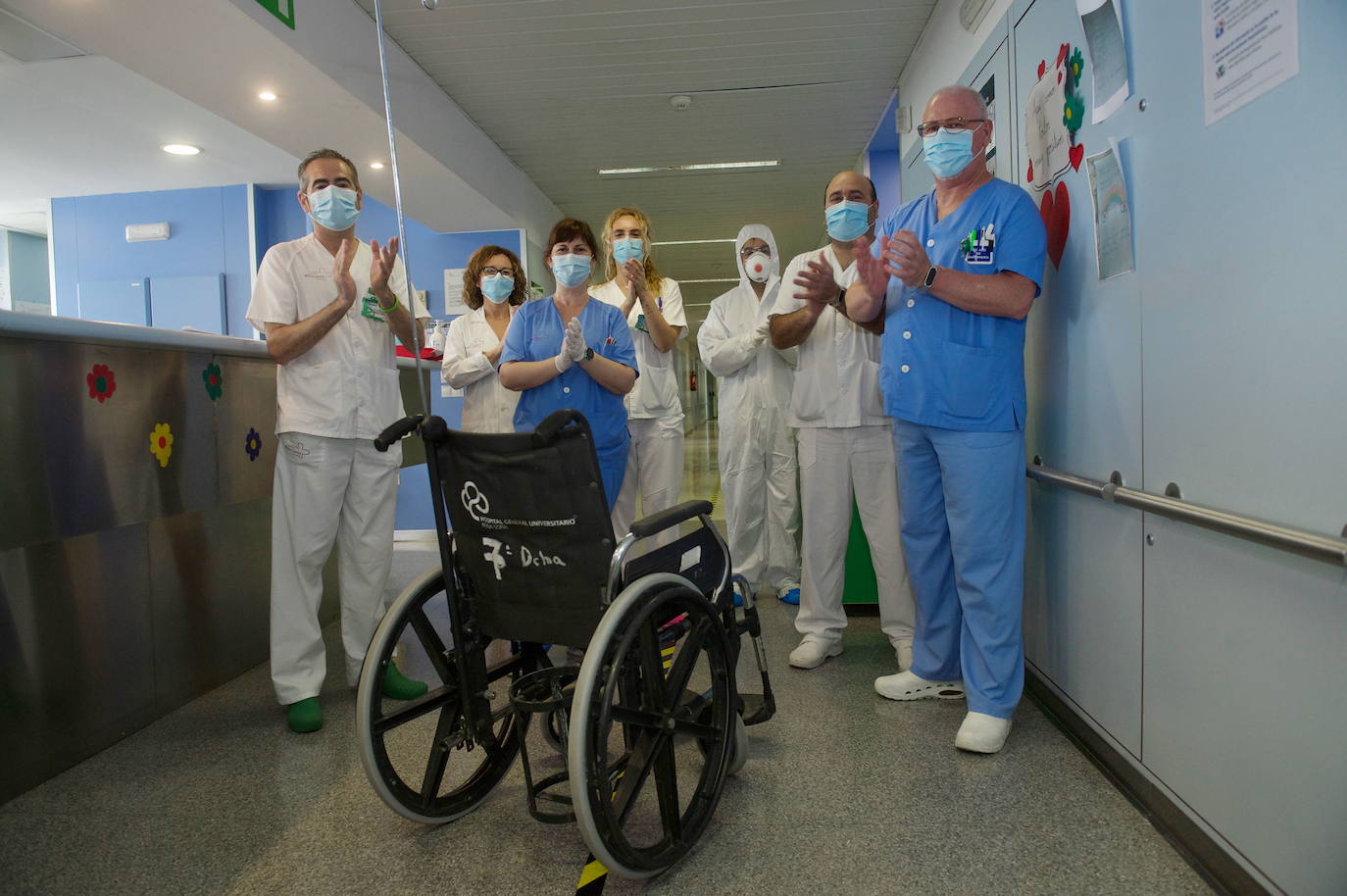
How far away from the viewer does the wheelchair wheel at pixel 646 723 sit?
135 centimetres

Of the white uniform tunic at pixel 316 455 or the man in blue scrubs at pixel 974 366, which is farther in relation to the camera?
the white uniform tunic at pixel 316 455

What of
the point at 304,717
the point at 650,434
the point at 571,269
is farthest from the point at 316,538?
the point at 650,434

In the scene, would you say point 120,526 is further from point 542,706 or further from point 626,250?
point 626,250

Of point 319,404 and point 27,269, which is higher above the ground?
point 27,269

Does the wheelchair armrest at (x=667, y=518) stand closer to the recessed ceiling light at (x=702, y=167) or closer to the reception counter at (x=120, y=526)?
the reception counter at (x=120, y=526)

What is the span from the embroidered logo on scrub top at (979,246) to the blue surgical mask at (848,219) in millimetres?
495

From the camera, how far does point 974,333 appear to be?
79.5 inches

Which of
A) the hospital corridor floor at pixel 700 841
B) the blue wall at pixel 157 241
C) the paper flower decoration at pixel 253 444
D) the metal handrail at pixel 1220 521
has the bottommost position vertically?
the hospital corridor floor at pixel 700 841

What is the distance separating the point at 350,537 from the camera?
248 centimetres

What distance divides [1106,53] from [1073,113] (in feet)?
0.69

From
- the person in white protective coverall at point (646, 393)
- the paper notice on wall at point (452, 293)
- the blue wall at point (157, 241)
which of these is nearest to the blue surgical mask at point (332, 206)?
the person in white protective coverall at point (646, 393)

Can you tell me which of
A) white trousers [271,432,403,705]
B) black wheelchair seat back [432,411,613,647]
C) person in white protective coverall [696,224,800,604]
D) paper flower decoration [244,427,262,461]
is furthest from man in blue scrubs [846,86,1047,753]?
paper flower decoration [244,427,262,461]

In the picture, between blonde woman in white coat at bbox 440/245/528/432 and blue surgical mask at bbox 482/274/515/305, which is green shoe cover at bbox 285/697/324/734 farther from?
blue surgical mask at bbox 482/274/515/305

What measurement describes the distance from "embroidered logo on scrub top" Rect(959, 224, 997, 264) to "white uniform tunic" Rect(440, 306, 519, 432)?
6.54 ft
